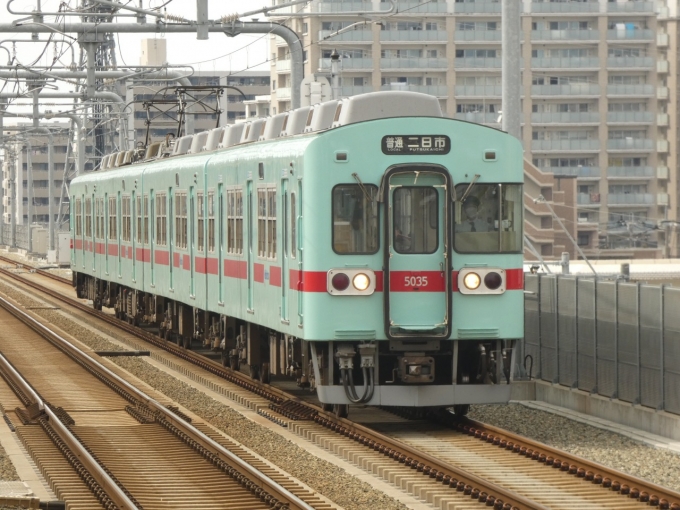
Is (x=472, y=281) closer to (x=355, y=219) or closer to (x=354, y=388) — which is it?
(x=355, y=219)

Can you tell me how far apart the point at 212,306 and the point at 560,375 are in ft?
17.3

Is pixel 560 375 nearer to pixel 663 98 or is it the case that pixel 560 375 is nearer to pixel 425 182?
pixel 425 182

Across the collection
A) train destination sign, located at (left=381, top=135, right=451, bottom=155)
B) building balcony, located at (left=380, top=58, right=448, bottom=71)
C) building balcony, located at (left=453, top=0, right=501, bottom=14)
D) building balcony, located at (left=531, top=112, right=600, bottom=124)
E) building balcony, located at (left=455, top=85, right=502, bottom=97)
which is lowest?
train destination sign, located at (left=381, top=135, right=451, bottom=155)

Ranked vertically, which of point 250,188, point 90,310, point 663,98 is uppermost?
point 663,98

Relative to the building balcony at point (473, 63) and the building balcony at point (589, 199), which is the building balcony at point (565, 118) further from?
the building balcony at point (589, 199)

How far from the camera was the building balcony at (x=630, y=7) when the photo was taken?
91750 millimetres

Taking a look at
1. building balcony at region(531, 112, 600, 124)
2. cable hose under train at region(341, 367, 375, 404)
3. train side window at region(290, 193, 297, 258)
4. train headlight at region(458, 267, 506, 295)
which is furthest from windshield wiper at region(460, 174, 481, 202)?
building balcony at region(531, 112, 600, 124)

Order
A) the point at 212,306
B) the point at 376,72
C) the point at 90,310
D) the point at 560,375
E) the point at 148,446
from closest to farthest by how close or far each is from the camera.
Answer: the point at 148,446 < the point at 560,375 < the point at 212,306 < the point at 90,310 < the point at 376,72

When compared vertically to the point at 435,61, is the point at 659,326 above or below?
below

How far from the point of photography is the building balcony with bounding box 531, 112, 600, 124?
9150cm

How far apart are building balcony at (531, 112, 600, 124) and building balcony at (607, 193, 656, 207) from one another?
15.6 feet

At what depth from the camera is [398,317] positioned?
13.5 meters

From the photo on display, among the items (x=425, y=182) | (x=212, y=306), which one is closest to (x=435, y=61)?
(x=212, y=306)

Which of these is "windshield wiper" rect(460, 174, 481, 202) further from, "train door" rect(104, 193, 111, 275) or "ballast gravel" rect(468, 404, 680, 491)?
"train door" rect(104, 193, 111, 275)
